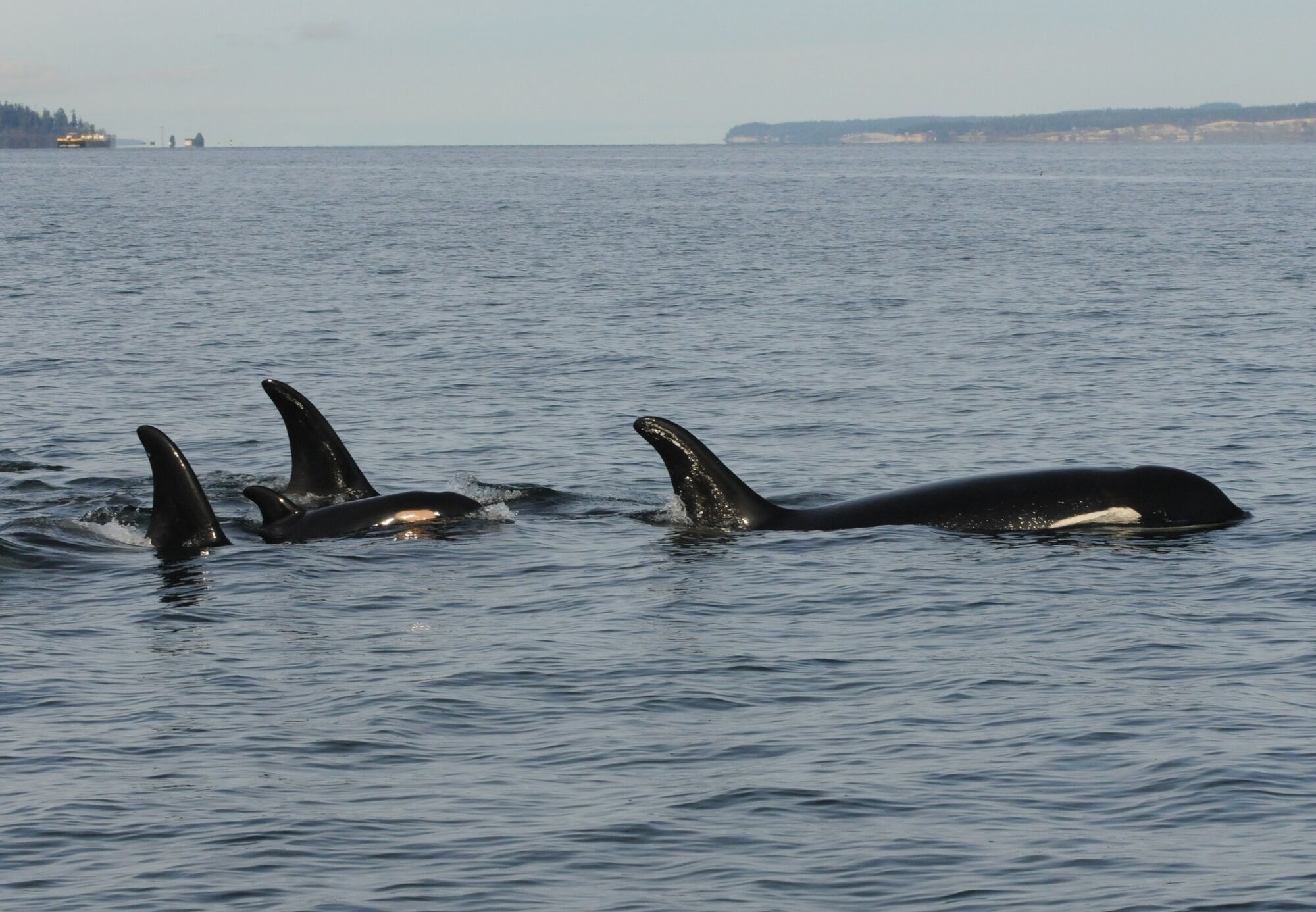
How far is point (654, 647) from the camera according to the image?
15.6 m

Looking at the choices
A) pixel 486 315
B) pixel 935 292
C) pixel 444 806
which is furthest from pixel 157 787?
pixel 935 292

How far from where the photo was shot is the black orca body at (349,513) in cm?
1995

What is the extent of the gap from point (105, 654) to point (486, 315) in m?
33.7

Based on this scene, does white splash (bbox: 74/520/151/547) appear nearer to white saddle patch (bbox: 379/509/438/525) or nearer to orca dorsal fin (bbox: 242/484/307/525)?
orca dorsal fin (bbox: 242/484/307/525)

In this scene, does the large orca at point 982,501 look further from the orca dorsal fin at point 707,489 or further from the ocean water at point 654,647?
the ocean water at point 654,647

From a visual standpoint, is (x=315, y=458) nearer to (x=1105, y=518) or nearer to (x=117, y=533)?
(x=117, y=533)

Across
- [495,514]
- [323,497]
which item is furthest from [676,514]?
[323,497]

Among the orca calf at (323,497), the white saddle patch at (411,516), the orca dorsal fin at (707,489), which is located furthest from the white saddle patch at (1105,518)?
the white saddle patch at (411,516)

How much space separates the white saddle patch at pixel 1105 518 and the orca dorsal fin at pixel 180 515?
865 cm

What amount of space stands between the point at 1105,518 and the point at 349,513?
793cm

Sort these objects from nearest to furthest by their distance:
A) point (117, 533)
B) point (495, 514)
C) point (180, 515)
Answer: point (180, 515)
point (117, 533)
point (495, 514)

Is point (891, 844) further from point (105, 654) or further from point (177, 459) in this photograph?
point (177, 459)

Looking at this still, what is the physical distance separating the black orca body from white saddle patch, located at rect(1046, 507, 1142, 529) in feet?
21.1

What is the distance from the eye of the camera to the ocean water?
10.7m
